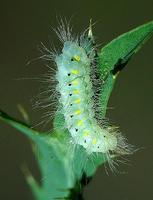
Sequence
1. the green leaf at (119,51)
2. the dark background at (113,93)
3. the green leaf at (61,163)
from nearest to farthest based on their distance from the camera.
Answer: the green leaf at (119,51) → the green leaf at (61,163) → the dark background at (113,93)

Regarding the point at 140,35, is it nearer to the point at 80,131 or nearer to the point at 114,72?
the point at 114,72

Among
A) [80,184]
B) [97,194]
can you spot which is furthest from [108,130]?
[97,194]

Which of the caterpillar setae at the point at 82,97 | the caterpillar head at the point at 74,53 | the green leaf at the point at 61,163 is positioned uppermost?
the caterpillar head at the point at 74,53

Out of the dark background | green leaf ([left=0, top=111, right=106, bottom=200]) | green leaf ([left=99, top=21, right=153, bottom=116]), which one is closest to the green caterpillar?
green leaf ([left=0, top=111, right=106, bottom=200])

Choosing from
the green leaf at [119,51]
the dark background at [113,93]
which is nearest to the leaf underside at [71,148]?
the green leaf at [119,51]

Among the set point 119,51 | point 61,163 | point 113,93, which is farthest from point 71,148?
point 113,93

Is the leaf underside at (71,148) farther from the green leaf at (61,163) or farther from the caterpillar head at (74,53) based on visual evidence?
the caterpillar head at (74,53)

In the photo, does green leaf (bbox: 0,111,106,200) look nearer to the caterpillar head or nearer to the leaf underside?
the leaf underside

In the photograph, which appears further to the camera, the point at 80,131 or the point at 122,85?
the point at 122,85
